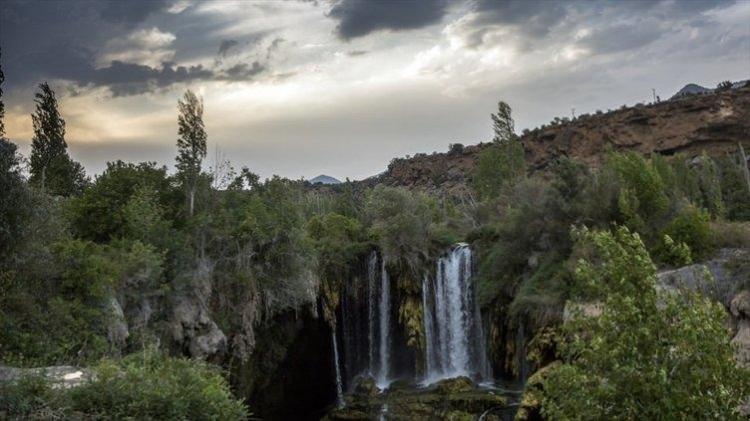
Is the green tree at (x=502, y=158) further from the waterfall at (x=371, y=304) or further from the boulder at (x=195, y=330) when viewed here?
the boulder at (x=195, y=330)

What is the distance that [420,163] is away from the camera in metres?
85.2

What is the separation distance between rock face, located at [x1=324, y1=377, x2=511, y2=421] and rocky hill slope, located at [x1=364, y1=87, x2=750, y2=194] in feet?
143

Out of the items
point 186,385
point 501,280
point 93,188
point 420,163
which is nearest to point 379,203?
point 501,280

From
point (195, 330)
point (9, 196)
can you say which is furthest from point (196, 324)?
point (9, 196)

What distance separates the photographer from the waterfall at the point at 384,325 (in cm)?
3188

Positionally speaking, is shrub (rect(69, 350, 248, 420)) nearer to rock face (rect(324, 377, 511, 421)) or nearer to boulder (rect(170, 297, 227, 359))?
boulder (rect(170, 297, 227, 359))

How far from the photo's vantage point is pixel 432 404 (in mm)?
24062

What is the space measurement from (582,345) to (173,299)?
1529cm

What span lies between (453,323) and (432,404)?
286 inches

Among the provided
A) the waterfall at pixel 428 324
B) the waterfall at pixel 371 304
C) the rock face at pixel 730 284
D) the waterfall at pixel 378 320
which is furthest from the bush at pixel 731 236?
the waterfall at pixel 371 304

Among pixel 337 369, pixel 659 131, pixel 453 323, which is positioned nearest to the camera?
pixel 453 323

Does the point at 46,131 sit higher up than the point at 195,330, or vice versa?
the point at 46,131

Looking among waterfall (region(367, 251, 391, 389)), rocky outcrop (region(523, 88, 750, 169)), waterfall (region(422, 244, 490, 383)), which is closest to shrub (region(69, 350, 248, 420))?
waterfall (region(422, 244, 490, 383))

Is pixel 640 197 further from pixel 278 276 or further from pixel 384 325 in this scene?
pixel 278 276
